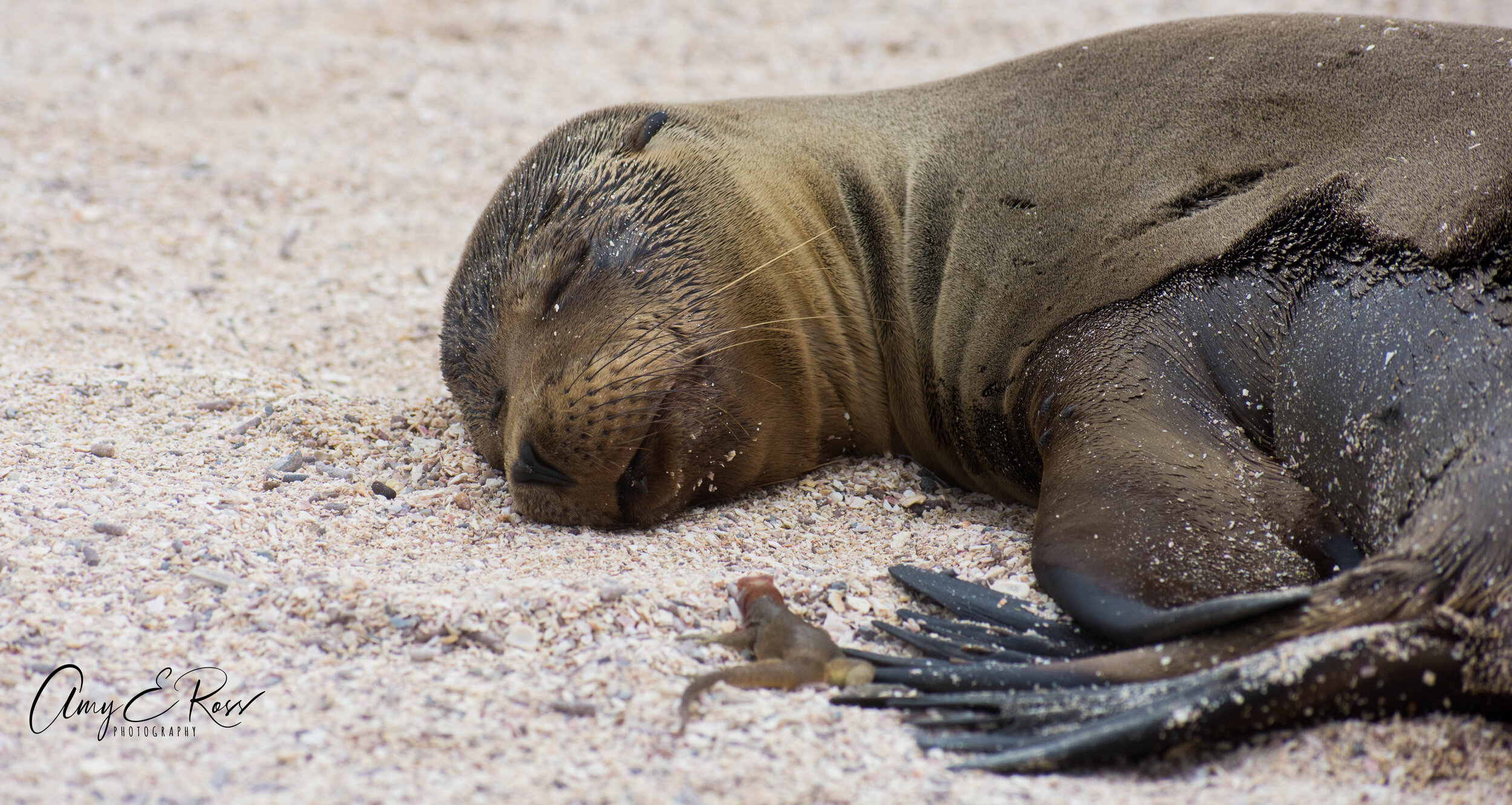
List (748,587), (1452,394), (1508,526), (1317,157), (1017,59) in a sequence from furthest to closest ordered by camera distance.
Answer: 1. (1017,59)
2. (1317,157)
3. (748,587)
4. (1452,394)
5. (1508,526)

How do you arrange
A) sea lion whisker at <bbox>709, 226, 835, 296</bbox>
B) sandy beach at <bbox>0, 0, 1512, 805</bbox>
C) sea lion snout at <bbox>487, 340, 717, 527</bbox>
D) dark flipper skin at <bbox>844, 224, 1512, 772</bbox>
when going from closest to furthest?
sandy beach at <bbox>0, 0, 1512, 805</bbox>
dark flipper skin at <bbox>844, 224, 1512, 772</bbox>
sea lion snout at <bbox>487, 340, 717, 527</bbox>
sea lion whisker at <bbox>709, 226, 835, 296</bbox>

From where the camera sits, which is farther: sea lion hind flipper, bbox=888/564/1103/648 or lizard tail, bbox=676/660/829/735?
sea lion hind flipper, bbox=888/564/1103/648

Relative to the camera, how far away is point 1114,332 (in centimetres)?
284

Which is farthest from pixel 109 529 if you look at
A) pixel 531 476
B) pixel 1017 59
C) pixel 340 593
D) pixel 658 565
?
pixel 1017 59

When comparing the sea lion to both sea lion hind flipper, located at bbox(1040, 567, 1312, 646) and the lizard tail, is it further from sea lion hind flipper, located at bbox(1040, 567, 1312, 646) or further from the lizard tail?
the lizard tail

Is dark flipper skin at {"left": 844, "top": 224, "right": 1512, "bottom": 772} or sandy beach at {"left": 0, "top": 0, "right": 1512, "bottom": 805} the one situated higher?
dark flipper skin at {"left": 844, "top": 224, "right": 1512, "bottom": 772}

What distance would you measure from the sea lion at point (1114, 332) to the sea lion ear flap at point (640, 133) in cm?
1

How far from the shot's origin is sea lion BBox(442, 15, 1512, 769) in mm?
2262

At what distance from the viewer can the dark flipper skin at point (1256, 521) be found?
6.97ft

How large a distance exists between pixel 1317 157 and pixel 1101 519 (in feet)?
3.47

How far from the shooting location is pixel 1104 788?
2.03m

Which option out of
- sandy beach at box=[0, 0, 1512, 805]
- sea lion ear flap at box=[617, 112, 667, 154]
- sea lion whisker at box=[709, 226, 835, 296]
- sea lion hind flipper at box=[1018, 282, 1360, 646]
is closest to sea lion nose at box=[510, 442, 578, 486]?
sandy beach at box=[0, 0, 1512, 805]

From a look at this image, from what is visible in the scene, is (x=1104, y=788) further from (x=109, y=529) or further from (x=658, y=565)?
(x=109, y=529)

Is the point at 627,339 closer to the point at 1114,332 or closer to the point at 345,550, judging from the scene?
the point at 345,550
